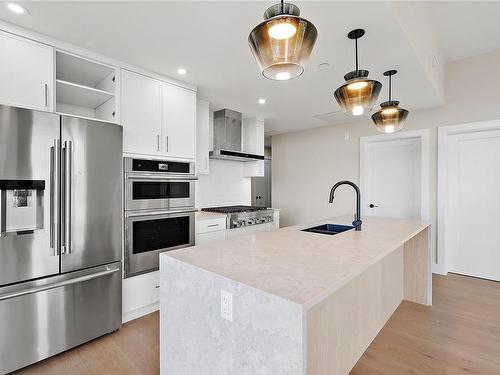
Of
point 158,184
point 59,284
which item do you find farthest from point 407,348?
point 59,284

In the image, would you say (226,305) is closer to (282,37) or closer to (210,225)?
(282,37)

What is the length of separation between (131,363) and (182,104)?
2.39 metres

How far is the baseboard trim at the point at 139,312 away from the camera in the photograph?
247 centimetres

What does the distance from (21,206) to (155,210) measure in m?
1.02

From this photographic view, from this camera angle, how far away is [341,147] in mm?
4762

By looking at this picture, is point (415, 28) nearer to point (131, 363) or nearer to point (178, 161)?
point (178, 161)

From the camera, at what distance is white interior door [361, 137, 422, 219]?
4047 millimetres

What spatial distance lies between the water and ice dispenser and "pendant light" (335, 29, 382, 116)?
86.0 inches

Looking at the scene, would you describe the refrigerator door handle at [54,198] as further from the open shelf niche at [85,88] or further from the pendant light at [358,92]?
the pendant light at [358,92]

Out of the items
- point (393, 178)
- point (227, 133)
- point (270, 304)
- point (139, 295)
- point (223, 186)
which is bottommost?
point (139, 295)

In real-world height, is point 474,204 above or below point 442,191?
below

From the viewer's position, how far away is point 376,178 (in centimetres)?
442

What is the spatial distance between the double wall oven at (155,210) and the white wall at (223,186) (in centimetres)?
114

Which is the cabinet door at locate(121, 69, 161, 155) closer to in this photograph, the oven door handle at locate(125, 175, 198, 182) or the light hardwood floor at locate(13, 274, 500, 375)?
the oven door handle at locate(125, 175, 198, 182)
